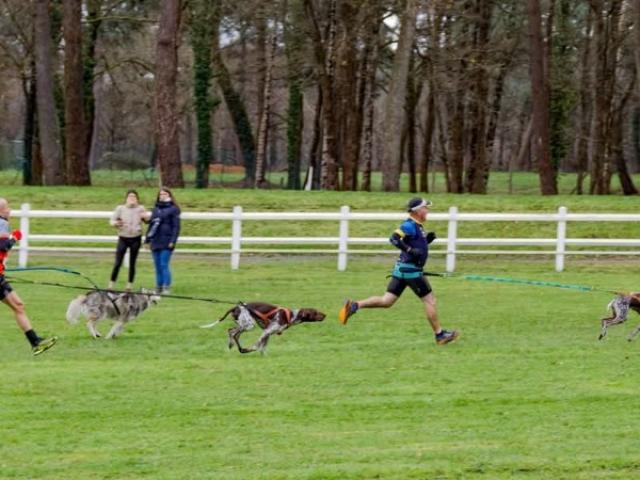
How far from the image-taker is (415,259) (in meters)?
13.9

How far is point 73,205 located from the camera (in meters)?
28.7

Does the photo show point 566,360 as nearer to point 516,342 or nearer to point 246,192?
point 516,342

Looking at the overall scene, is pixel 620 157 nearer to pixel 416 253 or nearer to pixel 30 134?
pixel 30 134

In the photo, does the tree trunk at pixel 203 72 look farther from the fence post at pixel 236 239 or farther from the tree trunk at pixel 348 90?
the fence post at pixel 236 239

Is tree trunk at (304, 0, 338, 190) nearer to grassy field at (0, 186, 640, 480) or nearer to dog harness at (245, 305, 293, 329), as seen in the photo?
grassy field at (0, 186, 640, 480)

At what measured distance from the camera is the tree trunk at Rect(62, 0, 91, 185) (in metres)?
35.6

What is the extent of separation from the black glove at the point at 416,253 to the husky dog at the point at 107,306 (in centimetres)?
286

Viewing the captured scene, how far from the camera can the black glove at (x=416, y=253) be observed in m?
13.8

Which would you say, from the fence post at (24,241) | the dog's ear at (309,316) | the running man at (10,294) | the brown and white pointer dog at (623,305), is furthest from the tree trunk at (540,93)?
the running man at (10,294)

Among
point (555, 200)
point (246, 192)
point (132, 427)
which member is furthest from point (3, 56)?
point (132, 427)

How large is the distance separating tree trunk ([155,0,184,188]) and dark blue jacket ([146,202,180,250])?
42.4ft

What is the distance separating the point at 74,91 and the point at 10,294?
77.1ft

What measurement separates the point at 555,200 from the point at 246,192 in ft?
24.5

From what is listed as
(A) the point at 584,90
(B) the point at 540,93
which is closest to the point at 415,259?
(B) the point at 540,93
